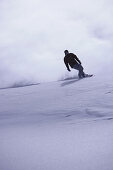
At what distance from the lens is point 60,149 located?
3404 mm

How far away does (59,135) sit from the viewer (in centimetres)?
393

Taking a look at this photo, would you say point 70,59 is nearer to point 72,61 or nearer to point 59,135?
point 72,61

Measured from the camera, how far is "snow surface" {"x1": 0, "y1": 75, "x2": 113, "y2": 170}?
3057 millimetres

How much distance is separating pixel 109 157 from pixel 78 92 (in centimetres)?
447

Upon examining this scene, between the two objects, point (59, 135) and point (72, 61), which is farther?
point (72, 61)

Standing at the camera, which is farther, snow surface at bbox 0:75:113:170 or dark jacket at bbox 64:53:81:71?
dark jacket at bbox 64:53:81:71

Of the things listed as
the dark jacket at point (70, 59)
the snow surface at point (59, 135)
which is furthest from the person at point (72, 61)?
the snow surface at point (59, 135)

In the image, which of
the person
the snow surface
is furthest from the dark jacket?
the snow surface

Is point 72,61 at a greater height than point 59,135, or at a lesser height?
greater

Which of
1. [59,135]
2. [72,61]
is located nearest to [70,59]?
[72,61]

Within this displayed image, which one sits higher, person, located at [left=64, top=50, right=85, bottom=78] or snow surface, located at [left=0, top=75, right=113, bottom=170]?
person, located at [left=64, top=50, right=85, bottom=78]

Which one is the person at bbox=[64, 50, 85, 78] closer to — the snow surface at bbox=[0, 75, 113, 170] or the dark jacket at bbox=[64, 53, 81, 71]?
the dark jacket at bbox=[64, 53, 81, 71]

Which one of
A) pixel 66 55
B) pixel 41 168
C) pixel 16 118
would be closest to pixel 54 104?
pixel 16 118

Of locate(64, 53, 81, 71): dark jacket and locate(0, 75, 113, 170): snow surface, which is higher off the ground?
locate(64, 53, 81, 71): dark jacket
